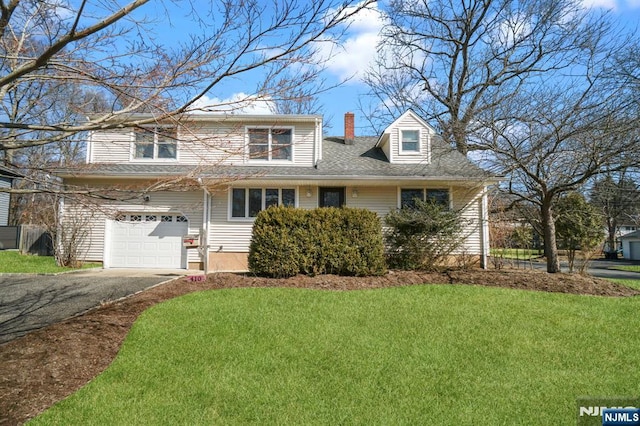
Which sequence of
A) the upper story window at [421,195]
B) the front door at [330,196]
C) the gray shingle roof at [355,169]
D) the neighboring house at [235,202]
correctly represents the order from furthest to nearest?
the front door at [330,196]
the upper story window at [421,195]
the neighboring house at [235,202]
the gray shingle roof at [355,169]

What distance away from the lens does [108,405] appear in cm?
338

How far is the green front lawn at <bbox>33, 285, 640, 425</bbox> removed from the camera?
10.8 ft

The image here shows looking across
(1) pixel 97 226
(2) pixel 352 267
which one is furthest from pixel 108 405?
(1) pixel 97 226

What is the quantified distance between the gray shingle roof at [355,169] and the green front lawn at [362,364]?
610cm

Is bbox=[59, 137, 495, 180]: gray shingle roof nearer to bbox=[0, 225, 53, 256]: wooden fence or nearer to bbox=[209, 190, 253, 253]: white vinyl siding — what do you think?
bbox=[209, 190, 253, 253]: white vinyl siding

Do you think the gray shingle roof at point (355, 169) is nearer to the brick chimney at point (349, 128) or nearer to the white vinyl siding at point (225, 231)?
the brick chimney at point (349, 128)

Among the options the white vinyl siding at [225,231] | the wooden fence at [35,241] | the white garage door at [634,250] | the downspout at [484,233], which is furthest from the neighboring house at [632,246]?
the wooden fence at [35,241]

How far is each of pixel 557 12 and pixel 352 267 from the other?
16694mm

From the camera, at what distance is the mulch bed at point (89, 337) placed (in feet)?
11.8

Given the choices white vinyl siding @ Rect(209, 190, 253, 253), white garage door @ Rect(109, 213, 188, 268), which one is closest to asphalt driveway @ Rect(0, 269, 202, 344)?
white garage door @ Rect(109, 213, 188, 268)

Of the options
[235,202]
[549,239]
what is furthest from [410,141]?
[235,202]

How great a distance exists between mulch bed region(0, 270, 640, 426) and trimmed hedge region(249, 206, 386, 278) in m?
0.46

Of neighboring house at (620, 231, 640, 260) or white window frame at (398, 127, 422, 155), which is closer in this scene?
white window frame at (398, 127, 422, 155)

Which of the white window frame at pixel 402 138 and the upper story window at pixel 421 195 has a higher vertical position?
the white window frame at pixel 402 138
